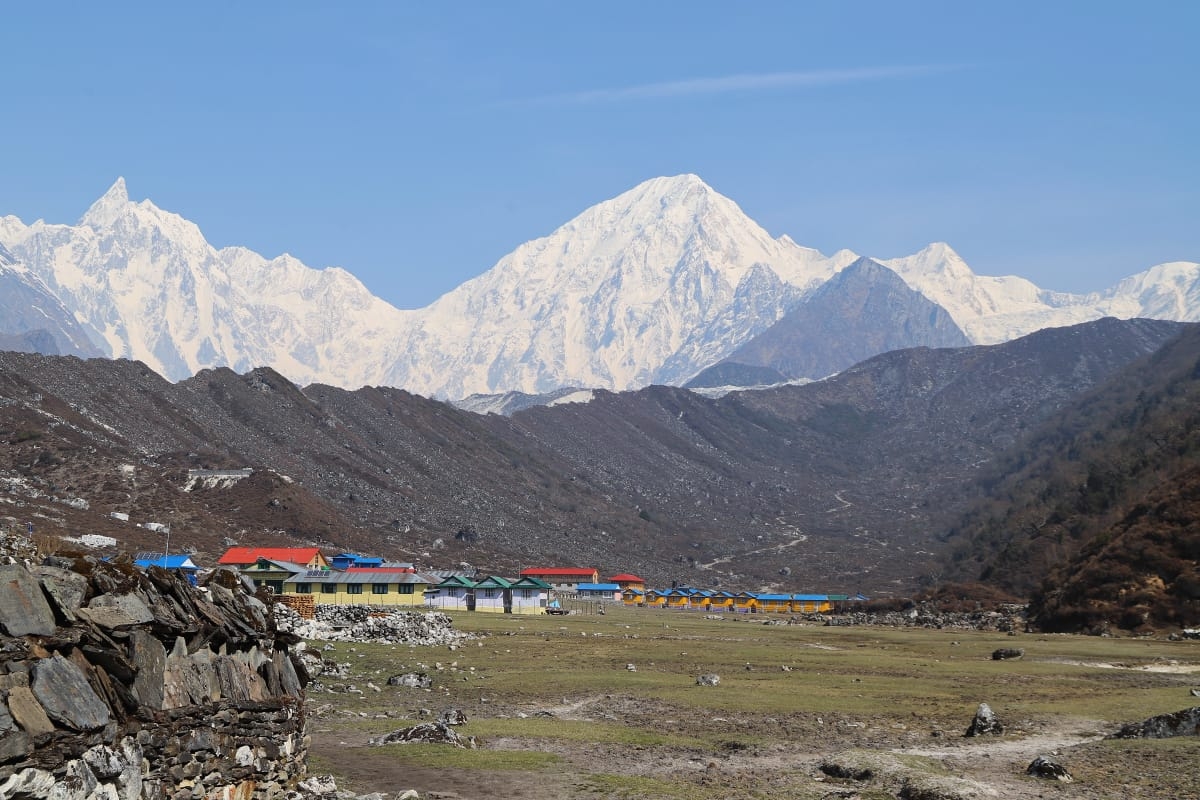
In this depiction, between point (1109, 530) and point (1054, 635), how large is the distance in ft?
103

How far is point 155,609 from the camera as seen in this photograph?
52.3ft

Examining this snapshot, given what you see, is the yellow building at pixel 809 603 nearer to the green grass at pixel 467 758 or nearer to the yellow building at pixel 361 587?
the yellow building at pixel 361 587

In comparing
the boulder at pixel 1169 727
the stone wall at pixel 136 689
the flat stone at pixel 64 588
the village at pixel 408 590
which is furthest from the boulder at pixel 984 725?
the village at pixel 408 590

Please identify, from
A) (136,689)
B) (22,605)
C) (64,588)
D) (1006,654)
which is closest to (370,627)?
(1006,654)

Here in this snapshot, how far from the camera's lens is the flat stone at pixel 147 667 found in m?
14.8

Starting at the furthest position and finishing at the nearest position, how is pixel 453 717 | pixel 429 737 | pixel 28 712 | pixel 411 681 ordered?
pixel 411 681
pixel 453 717
pixel 429 737
pixel 28 712

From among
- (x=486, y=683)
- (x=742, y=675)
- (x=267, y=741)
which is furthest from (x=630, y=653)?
(x=267, y=741)

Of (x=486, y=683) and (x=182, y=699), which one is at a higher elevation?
(x=182, y=699)

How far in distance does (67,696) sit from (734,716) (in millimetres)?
30401

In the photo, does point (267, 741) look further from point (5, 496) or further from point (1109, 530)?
point (5, 496)

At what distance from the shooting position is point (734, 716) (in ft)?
133

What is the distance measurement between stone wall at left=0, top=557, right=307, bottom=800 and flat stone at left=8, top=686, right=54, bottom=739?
14mm

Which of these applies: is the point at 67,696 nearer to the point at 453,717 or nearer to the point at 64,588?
the point at 64,588

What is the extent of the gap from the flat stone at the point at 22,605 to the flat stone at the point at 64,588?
139 millimetres
